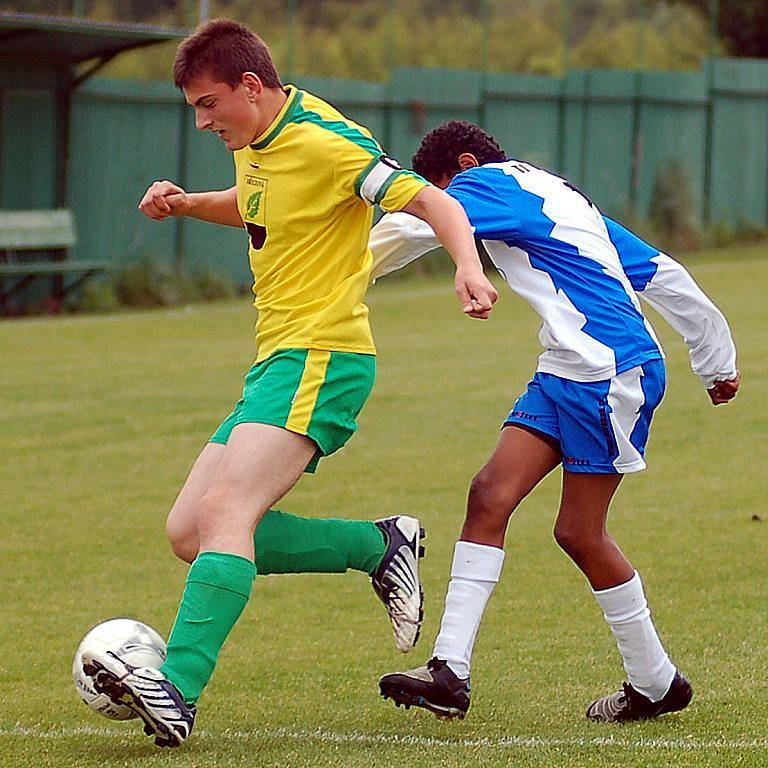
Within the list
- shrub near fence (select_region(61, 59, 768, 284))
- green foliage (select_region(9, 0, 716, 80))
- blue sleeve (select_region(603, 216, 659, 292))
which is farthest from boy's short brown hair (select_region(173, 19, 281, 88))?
green foliage (select_region(9, 0, 716, 80))

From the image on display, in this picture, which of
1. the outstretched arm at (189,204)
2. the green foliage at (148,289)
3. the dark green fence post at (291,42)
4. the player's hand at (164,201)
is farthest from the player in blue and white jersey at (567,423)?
the dark green fence post at (291,42)

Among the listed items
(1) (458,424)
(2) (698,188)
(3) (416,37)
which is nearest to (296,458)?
(1) (458,424)

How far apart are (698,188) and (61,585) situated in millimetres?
22458

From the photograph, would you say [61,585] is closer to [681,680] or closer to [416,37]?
[681,680]

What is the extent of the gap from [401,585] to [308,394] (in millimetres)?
849

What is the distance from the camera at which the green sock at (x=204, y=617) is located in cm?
445

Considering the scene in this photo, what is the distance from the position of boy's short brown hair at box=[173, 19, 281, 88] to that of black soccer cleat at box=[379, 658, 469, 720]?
1740mm

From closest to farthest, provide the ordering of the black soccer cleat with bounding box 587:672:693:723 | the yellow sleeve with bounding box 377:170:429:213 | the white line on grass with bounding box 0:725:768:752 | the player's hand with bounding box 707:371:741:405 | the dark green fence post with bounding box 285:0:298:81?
1. the yellow sleeve with bounding box 377:170:429:213
2. the white line on grass with bounding box 0:725:768:752
3. the black soccer cleat with bounding box 587:672:693:723
4. the player's hand with bounding box 707:371:741:405
5. the dark green fence post with bounding box 285:0:298:81

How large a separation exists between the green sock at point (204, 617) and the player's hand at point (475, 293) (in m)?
0.95

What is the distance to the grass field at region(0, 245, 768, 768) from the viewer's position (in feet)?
15.9

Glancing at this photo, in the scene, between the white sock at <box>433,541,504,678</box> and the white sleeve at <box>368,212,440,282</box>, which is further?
the white sleeve at <box>368,212,440,282</box>

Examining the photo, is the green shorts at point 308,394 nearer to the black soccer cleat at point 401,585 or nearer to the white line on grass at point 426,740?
the black soccer cleat at point 401,585

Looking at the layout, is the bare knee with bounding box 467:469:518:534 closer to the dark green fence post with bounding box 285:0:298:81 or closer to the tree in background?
the dark green fence post with bounding box 285:0:298:81

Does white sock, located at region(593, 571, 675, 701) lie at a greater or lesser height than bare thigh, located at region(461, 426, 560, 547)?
lesser
